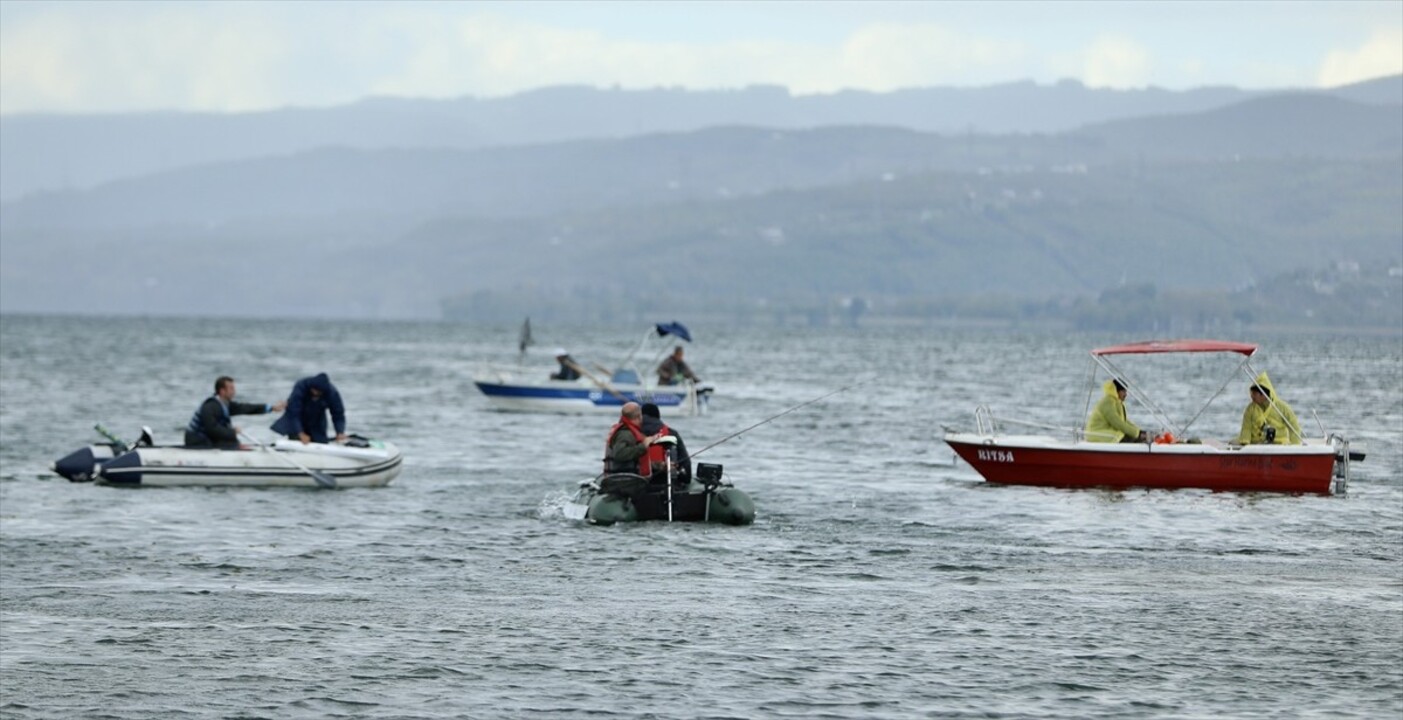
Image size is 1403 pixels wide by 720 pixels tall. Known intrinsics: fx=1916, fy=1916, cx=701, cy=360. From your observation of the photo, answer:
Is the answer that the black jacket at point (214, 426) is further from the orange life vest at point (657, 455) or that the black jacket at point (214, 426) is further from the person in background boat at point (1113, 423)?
the person in background boat at point (1113, 423)

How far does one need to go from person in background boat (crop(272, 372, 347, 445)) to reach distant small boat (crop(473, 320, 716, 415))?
23.4 meters

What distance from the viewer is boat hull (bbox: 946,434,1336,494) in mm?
34500

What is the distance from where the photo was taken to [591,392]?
205 feet

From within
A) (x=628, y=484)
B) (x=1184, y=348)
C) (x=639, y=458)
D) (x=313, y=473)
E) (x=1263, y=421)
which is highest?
(x=1184, y=348)

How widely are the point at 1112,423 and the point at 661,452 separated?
1002 centimetres

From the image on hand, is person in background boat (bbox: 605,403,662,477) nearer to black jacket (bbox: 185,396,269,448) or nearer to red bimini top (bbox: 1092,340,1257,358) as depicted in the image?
black jacket (bbox: 185,396,269,448)

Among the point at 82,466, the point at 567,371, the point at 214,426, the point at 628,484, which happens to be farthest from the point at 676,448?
the point at 567,371

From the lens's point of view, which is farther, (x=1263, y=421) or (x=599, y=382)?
(x=599, y=382)

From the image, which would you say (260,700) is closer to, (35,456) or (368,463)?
(368,463)

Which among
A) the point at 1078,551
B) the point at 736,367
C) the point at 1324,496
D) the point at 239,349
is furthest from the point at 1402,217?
the point at 1078,551

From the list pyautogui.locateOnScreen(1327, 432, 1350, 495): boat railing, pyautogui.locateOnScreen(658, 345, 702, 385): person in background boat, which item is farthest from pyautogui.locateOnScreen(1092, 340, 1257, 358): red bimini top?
pyautogui.locateOnScreen(658, 345, 702, 385): person in background boat

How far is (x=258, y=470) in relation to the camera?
34.6 meters

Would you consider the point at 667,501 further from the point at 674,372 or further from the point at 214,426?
the point at 674,372

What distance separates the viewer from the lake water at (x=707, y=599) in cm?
1811
